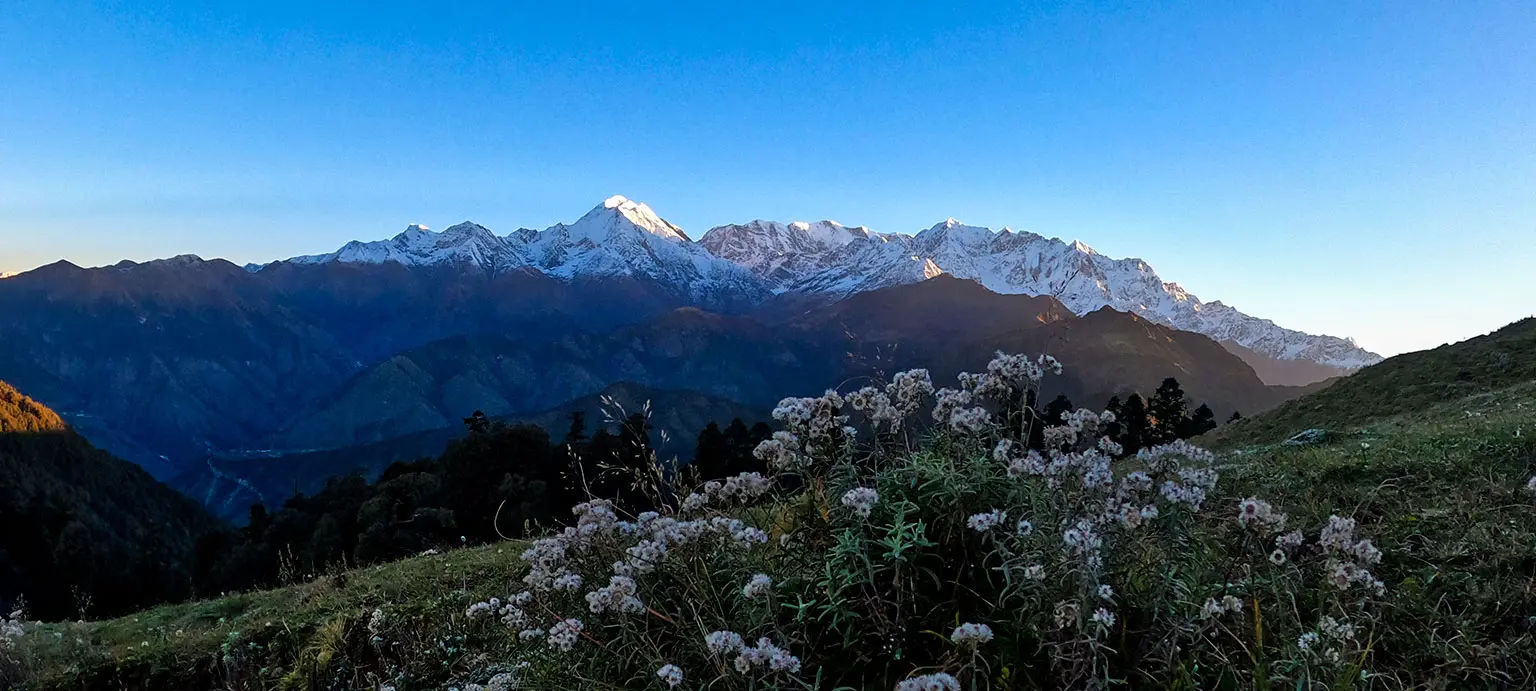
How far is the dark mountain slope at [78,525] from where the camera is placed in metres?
43.6

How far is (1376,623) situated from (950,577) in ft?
6.81

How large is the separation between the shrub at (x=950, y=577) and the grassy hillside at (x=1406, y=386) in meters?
16.6

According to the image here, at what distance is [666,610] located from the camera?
3.46m

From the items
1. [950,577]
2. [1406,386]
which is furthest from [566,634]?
[1406,386]

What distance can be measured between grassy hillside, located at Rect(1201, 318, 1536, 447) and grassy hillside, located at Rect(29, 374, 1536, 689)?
860 centimetres

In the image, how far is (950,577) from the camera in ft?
11.0

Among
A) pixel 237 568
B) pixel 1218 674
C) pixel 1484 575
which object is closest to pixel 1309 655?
pixel 1218 674

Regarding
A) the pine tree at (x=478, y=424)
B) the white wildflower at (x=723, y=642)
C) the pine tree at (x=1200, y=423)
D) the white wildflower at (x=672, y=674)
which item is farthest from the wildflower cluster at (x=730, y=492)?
the pine tree at (x=1200, y=423)

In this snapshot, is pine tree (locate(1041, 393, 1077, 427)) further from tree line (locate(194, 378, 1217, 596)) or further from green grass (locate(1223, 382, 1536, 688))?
tree line (locate(194, 378, 1217, 596))

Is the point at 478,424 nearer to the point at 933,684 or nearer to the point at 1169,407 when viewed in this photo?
the point at 1169,407

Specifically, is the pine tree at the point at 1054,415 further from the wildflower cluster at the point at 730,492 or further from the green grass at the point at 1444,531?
the green grass at the point at 1444,531

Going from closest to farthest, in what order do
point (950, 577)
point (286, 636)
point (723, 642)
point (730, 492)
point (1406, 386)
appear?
point (723, 642)
point (950, 577)
point (730, 492)
point (286, 636)
point (1406, 386)

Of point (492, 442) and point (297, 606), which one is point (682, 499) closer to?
point (297, 606)

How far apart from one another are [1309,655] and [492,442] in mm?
39492
